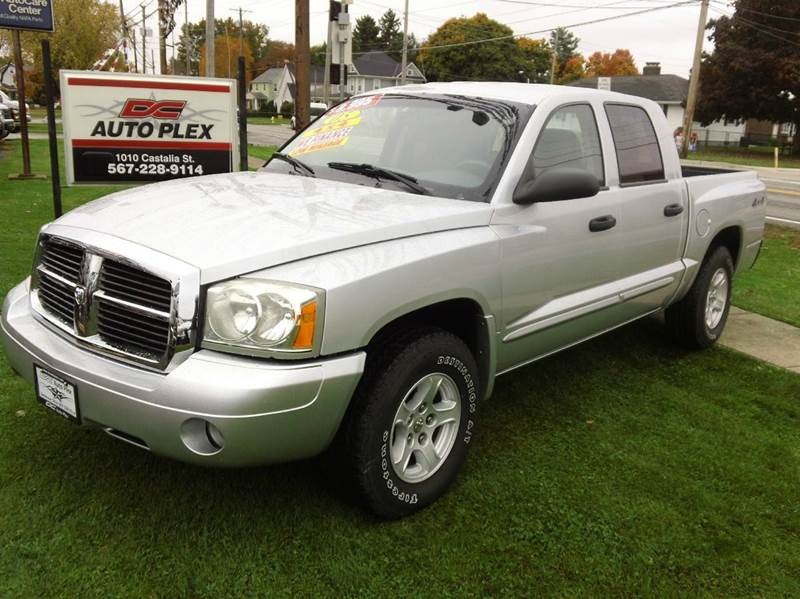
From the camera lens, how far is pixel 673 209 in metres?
4.64

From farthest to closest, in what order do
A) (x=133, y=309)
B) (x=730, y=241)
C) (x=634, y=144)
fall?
(x=730, y=241) < (x=634, y=144) < (x=133, y=309)

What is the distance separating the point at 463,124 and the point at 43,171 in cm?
1403

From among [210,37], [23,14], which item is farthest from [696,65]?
[23,14]

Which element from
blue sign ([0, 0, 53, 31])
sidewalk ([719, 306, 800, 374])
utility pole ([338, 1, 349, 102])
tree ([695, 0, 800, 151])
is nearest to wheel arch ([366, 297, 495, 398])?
sidewalk ([719, 306, 800, 374])

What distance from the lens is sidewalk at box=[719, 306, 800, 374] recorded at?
5379 millimetres

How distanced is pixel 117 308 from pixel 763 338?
499cm

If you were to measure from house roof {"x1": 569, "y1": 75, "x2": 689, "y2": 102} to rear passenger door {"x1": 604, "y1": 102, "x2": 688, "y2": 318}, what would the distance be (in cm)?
5923

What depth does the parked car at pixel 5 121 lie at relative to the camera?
21.4 m

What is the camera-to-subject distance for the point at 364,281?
8.78 ft

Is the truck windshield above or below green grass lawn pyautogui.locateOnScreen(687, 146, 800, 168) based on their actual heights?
above

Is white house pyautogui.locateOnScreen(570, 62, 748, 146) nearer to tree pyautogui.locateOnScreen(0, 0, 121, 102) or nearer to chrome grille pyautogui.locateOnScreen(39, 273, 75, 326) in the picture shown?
tree pyautogui.locateOnScreen(0, 0, 121, 102)

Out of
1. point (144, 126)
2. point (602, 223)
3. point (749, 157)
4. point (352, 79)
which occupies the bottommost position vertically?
point (749, 157)

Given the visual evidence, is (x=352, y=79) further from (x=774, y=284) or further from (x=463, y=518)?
(x=463, y=518)

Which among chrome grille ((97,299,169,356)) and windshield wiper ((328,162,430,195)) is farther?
windshield wiper ((328,162,430,195))
